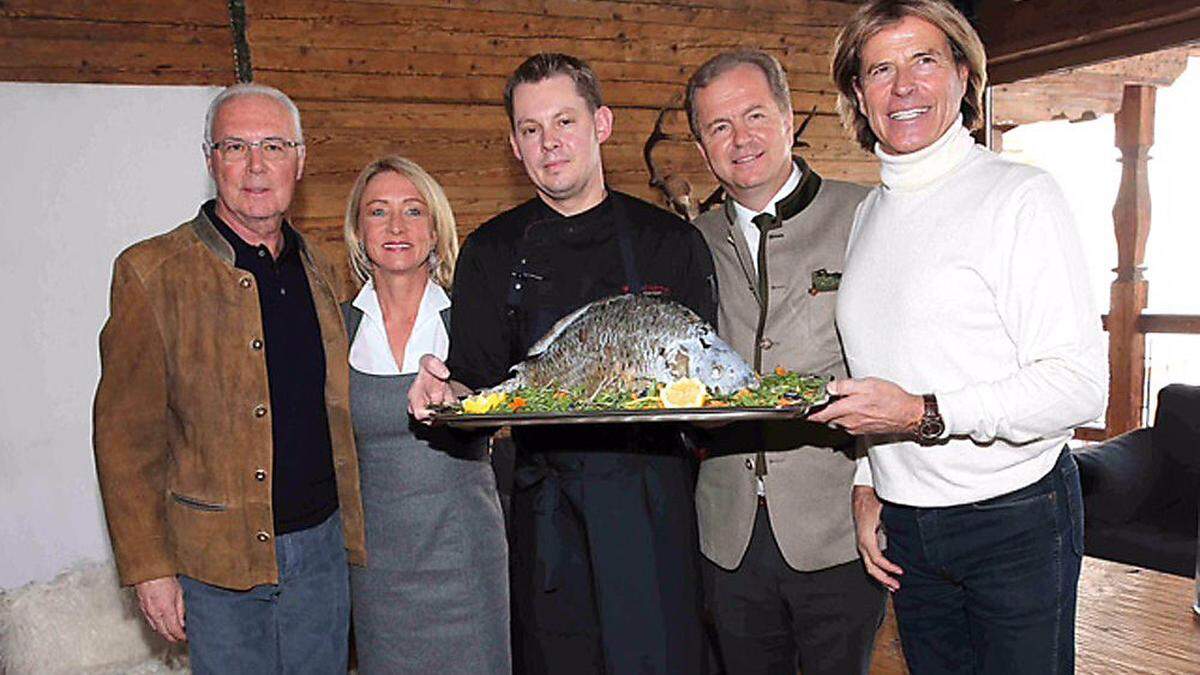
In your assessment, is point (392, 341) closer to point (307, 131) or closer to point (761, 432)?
point (761, 432)

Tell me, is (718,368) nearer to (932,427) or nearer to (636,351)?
(636,351)

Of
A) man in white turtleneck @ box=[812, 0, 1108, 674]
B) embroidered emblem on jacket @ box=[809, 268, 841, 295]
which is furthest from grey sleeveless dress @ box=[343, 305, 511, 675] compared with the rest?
man in white turtleneck @ box=[812, 0, 1108, 674]

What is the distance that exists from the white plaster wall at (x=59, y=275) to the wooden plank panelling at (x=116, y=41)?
0.10 metres

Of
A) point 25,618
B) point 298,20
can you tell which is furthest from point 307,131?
point 25,618

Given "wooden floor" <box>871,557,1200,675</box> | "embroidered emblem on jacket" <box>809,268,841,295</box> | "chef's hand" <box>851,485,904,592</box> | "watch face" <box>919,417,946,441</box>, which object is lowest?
"wooden floor" <box>871,557,1200,675</box>

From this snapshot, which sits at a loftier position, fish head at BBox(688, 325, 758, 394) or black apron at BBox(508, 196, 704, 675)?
fish head at BBox(688, 325, 758, 394)

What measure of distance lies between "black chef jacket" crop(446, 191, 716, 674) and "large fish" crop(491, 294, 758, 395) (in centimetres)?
16

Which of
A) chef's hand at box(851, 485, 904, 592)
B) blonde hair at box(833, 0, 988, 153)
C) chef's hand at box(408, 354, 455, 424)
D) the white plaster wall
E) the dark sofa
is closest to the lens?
blonde hair at box(833, 0, 988, 153)

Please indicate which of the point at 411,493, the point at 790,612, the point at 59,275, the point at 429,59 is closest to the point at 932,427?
the point at 790,612

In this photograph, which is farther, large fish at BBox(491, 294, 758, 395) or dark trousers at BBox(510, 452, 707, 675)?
dark trousers at BBox(510, 452, 707, 675)

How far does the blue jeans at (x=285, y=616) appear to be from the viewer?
7.39ft

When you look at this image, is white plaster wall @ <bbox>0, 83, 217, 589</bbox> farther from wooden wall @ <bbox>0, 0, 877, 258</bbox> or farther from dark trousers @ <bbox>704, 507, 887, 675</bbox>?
dark trousers @ <bbox>704, 507, 887, 675</bbox>

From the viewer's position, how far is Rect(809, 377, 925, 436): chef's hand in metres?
→ 1.78

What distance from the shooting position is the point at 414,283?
2639 mm
